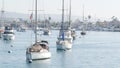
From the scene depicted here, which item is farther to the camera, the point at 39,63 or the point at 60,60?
the point at 60,60

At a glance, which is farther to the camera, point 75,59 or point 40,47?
point 75,59

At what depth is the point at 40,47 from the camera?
197 feet

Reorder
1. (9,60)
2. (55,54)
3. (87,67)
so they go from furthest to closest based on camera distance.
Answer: (55,54), (9,60), (87,67)

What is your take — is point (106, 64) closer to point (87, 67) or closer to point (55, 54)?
point (87, 67)

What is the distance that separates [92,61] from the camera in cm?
6469

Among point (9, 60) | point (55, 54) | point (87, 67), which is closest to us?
point (87, 67)

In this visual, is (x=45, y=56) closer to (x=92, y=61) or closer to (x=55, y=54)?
(x=92, y=61)

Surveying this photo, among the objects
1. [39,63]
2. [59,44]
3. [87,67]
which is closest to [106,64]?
[87,67]

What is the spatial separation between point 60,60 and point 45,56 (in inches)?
196

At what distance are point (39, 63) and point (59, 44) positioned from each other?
18.7m

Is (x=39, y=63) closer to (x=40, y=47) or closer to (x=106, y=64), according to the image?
(x=40, y=47)

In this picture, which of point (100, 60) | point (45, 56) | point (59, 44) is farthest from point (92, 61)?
point (59, 44)

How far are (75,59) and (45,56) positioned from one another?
738cm

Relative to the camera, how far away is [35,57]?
59.3 metres
